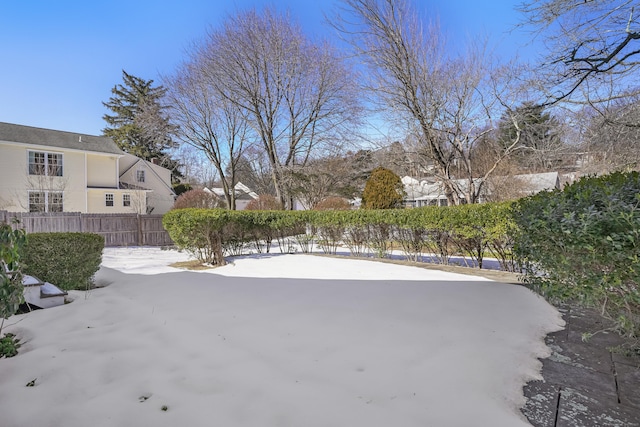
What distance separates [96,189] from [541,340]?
71.6 feet

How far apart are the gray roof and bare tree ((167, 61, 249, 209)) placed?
6.69 m

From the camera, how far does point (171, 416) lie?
176 cm

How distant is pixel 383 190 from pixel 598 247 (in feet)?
35.8

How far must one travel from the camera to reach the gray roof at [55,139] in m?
16.0

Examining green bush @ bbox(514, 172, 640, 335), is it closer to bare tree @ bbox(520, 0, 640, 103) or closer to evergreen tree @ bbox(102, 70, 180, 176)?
bare tree @ bbox(520, 0, 640, 103)

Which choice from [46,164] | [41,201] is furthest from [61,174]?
[41,201]

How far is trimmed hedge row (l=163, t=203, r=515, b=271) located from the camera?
5.66 m

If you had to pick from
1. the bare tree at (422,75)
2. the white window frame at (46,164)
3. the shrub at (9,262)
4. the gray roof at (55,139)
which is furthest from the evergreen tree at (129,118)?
the shrub at (9,262)

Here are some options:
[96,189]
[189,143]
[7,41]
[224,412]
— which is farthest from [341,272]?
[96,189]

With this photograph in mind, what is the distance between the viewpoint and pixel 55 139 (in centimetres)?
1742

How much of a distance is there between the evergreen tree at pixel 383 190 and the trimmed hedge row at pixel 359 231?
467 cm

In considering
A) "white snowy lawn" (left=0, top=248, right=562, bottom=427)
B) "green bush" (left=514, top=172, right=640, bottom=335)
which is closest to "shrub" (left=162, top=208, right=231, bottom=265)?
"white snowy lawn" (left=0, top=248, right=562, bottom=427)

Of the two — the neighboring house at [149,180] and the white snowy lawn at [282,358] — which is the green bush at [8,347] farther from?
the neighboring house at [149,180]

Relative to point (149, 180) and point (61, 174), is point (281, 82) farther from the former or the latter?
point (149, 180)
